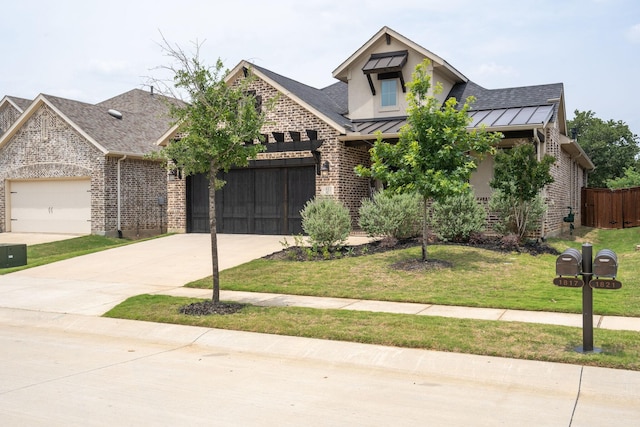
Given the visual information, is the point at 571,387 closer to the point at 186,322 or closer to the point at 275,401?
the point at 275,401

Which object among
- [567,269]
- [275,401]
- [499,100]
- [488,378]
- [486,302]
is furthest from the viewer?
[499,100]

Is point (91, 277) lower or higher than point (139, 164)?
lower

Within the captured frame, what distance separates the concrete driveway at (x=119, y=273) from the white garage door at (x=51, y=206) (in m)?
6.61

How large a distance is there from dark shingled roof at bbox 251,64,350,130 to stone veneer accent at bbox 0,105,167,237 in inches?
314

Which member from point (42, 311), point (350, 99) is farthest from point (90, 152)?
point (42, 311)

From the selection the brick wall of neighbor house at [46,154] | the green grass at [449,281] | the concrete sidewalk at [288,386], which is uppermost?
the brick wall of neighbor house at [46,154]

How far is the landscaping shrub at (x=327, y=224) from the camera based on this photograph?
15281 mm

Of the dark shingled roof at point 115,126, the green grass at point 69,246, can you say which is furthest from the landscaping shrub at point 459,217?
the dark shingled roof at point 115,126

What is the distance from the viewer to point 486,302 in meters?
10.0

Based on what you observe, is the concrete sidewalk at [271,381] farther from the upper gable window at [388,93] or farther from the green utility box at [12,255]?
the upper gable window at [388,93]

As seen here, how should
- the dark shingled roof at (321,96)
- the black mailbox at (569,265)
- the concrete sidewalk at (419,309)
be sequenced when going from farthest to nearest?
the dark shingled roof at (321,96)
the concrete sidewalk at (419,309)
the black mailbox at (569,265)

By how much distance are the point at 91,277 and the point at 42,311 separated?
3.64m

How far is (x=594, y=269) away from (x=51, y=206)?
2393 centimetres

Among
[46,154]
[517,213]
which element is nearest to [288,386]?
[517,213]
